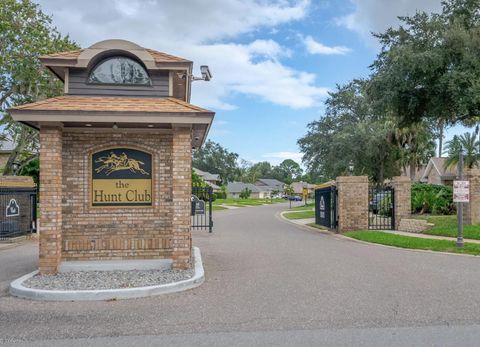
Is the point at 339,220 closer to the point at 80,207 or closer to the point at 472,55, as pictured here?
the point at 472,55

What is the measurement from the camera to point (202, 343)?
5266 millimetres

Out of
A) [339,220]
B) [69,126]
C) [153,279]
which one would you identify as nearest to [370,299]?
[153,279]

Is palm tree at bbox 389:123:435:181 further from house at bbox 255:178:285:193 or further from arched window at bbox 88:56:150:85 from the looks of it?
house at bbox 255:178:285:193

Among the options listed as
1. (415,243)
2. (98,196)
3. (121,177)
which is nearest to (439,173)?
(415,243)

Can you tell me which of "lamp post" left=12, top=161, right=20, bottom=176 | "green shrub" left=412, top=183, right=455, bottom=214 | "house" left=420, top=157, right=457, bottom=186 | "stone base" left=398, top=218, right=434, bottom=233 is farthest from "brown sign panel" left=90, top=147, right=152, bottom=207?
"house" left=420, top=157, right=457, bottom=186

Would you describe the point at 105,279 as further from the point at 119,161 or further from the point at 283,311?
the point at 283,311

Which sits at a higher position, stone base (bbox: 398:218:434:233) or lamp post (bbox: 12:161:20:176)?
lamp post (bbox: 12:161:20:176)

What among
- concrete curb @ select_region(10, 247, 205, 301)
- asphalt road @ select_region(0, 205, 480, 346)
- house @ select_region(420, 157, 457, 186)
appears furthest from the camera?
house @ select_region(420, 157, 457, 186)

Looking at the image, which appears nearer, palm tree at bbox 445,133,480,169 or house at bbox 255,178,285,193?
palm tree at bbox 445,133,480,169

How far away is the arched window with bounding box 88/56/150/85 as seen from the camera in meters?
9.88

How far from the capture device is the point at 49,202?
29.1 feet

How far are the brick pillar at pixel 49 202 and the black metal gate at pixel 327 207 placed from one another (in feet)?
40.3

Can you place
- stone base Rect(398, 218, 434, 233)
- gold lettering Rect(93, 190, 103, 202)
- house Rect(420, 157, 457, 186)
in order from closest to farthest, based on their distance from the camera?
gold lettering Rect(93, 190, 103, 202)
stone base Rect(398, 218, 434, 233)
house Rect(420, 157, 457, 186)

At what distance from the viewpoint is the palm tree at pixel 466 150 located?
3403 centimetres
